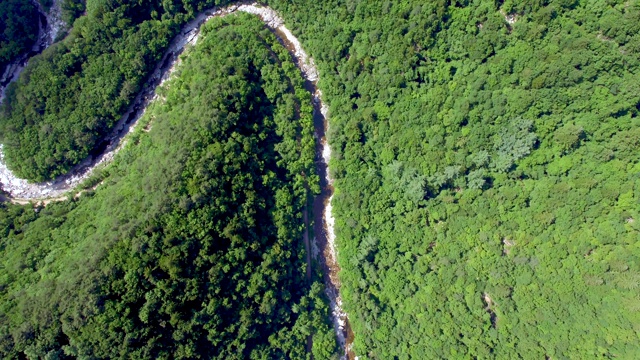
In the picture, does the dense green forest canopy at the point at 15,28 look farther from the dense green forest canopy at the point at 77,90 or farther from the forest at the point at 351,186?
the forest at the point at 351,186

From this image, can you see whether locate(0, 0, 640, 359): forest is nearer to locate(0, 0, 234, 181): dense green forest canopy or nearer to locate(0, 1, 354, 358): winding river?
locate(0, 0, 234, 181): dense green forest canopy

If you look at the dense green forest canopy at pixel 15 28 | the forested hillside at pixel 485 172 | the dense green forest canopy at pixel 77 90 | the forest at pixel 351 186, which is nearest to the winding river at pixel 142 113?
the dense green forest canopy at pixel 15 28

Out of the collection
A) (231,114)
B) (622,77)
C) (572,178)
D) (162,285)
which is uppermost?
(231,114)

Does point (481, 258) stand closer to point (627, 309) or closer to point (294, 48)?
point (627, 309)

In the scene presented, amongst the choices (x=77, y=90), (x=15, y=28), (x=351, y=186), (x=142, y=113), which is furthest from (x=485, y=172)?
(x=15, y=28)

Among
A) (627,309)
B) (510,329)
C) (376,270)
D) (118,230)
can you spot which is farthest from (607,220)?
(118,230)

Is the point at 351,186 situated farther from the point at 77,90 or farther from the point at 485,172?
the point at 77,90

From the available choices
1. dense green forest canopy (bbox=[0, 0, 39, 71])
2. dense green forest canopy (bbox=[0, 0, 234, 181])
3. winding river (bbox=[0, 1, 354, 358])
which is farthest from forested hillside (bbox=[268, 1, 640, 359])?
dense green forest canopy (bbox=[0, 0, 39, 71])
